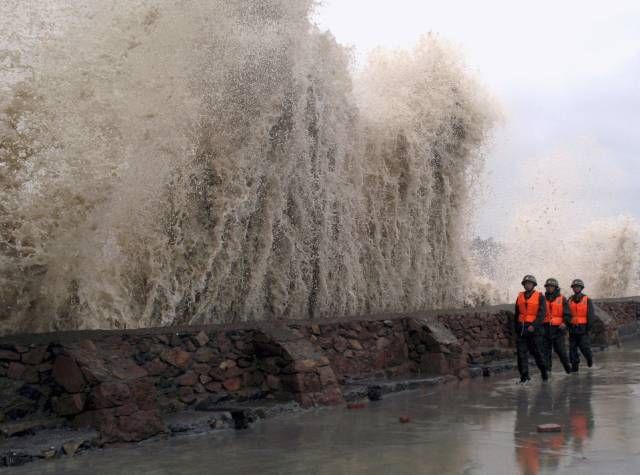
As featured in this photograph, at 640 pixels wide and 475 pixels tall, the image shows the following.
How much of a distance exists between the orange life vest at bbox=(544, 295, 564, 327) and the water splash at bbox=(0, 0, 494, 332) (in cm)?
306

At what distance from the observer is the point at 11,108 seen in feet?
25.0

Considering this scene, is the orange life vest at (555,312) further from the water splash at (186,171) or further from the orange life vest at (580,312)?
the water splash at (186,171)

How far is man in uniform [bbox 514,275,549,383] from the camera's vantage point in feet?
35.7

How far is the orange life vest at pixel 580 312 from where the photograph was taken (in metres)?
12.5

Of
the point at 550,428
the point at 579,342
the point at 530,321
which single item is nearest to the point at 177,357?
the point at 550,428

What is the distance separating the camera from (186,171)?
9.67 m

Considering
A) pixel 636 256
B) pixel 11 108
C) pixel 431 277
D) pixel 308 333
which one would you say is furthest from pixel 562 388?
pixel 636 256

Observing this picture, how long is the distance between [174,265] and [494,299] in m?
10.6

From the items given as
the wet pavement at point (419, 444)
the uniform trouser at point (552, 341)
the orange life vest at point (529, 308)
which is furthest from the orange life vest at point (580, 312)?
the wet pavement at point (419, 444)

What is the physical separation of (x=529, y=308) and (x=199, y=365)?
5.04 m

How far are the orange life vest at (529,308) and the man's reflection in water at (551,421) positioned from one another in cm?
94

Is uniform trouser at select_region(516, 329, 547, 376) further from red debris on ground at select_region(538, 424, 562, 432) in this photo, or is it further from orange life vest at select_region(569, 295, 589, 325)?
red debris on ground at select_region(538, 424, 562, 432)

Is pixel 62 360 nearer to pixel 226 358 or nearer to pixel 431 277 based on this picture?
pixel 226 358

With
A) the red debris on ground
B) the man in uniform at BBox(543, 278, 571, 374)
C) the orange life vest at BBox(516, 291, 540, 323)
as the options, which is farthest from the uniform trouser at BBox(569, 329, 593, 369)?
the red debris on ground
